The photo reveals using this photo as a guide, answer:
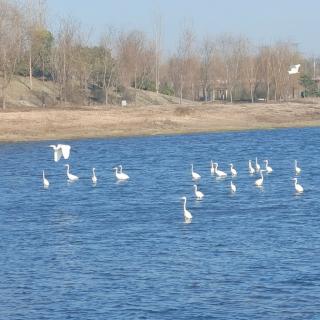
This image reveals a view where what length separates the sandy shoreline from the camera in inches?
3132

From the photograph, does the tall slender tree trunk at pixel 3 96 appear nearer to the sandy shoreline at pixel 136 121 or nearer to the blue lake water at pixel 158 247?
the sandy shoreline at pixel 136 121

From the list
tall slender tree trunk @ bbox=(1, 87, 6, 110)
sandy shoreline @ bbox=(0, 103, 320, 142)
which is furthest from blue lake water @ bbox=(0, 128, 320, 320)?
tall slender tree trunk @ bbox=(1, 87, 6, 110)

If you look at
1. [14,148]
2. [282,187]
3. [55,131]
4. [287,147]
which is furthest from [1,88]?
[282,187]

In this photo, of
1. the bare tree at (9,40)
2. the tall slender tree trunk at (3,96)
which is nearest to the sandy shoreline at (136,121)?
the tall slender tree trunk at (3,96)

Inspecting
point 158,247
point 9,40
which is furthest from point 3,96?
point 158,247

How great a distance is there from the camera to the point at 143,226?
32594mm

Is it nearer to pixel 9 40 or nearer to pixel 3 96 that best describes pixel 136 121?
pixel 3 96

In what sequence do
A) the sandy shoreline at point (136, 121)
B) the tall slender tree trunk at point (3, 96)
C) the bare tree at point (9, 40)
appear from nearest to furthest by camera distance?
the sandy shoreline at point (136, 121) → the tall slender tree trunk at point (3, 96) → the bare tree at point (9, 40)

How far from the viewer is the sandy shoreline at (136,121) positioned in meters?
79.6

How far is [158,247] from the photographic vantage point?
28906 millimetres

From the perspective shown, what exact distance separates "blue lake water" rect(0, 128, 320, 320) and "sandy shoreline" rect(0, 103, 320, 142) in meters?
26.7

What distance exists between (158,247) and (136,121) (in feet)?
183

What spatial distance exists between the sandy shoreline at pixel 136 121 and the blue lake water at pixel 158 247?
26660mm

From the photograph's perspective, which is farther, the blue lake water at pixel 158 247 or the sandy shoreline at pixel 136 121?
the sandy shoreline at pixel 136 121
